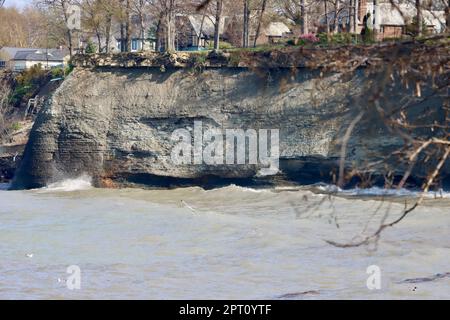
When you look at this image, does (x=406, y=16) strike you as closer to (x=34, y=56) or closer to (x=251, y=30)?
(x=251, y=30)

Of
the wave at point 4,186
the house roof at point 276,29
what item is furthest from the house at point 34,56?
the wave at point 4,186

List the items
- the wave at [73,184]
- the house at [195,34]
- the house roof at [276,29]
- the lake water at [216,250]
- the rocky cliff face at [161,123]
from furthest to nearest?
the house at [195,34] → the house roof at [276,29] → the wave at [73,184] → the rocky cliff face at [161,123] → the lake water at [216,250]

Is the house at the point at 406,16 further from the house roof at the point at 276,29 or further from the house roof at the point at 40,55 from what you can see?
the house roof at the point at 40,55

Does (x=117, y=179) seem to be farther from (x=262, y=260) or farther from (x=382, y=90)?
(x=382, y=90)

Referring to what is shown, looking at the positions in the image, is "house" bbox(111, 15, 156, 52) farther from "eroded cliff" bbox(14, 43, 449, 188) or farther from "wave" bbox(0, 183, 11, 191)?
"eroded cliff" bbox(14, 43, 449, 188)

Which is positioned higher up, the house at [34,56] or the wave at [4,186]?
the house at [34,56]

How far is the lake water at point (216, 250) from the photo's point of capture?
11969 mm

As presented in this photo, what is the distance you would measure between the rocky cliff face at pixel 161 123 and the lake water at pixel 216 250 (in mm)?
2511

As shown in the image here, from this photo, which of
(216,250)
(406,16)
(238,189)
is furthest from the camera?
(238,189)

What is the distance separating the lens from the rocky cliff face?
2570cm

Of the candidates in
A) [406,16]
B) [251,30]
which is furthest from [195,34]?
[406,16]

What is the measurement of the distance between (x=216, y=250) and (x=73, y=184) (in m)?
12.8

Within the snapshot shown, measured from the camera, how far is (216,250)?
15.3 metres

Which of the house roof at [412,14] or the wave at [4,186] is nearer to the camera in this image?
the house roof at [412,14]
